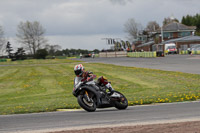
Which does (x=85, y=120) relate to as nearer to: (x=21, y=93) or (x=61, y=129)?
(x=61, y=129)

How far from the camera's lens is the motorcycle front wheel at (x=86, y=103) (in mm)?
10438

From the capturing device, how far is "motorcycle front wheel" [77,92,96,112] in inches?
411

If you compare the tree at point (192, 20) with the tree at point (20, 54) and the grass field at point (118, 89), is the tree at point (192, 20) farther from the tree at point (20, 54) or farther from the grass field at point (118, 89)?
the grass field at point (118, 89)

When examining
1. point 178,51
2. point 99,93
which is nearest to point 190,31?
point 178,51

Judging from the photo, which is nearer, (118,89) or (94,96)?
(94,96)

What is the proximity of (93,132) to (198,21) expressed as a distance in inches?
6023

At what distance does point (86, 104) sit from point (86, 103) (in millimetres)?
41

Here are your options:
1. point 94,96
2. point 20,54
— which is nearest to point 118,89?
point 94,96

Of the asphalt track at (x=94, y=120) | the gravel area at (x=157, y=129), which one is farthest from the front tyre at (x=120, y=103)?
the gravel area at (x=157, y=129)

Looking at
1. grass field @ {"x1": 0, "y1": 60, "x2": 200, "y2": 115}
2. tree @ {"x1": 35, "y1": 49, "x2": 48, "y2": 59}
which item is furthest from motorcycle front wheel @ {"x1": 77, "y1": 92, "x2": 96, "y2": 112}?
tree @ {"x1": 35, "y1": 49, "x2": 48, "y2": 59}

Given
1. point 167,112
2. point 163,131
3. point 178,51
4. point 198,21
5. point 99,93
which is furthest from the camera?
point 198,21

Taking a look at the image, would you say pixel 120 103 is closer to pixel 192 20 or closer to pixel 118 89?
pixel 118 89

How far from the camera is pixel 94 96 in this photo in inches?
419

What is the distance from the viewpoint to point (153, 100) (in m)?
12.8
